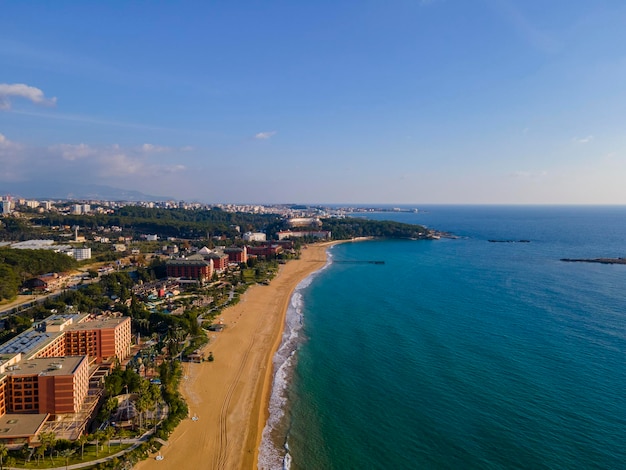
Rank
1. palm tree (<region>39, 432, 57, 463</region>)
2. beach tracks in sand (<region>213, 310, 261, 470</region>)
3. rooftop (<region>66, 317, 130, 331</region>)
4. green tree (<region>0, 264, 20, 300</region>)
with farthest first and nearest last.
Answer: green tree (<region>0, 264, 20, 300</region>)
rooftop (<region>66, 317, 130, 331</region>)
beach tracks in sand (<region>213, 310, 261, 470</region>)
palm tree (<region>39, 432, 57, 463</region>)

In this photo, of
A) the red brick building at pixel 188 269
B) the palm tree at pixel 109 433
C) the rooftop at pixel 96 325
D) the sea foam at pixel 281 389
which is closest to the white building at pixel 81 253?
the red brick building at pixel 188 269

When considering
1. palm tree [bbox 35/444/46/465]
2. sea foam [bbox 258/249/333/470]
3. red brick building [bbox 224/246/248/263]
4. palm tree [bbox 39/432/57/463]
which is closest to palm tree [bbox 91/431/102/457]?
palm tree [bbox 39/432/57/463]

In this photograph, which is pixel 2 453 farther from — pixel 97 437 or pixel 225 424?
pixel 225 424

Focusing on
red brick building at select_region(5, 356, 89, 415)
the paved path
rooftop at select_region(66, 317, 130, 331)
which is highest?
rooftop at select_region(66, 317, 130, 331)

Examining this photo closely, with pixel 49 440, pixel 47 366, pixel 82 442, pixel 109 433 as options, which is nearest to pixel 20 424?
pixel 49 440

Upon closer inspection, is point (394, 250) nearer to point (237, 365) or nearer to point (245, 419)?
point (237, 365)

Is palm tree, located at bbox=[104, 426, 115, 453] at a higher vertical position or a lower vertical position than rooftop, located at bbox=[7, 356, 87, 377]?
lower

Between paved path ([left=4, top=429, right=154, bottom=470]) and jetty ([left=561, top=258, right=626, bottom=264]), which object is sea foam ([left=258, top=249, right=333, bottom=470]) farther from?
jetty ([left=561, top=258, right=626, bottom=264])
